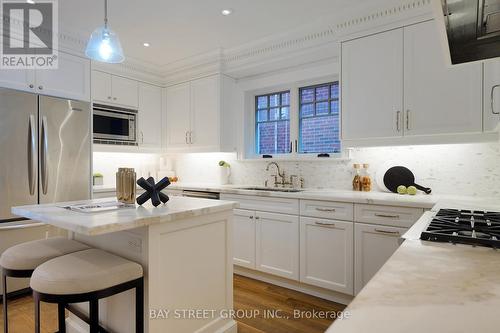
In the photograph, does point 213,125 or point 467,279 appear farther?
point 213,125

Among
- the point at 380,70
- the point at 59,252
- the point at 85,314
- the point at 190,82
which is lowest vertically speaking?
the point at 85,314

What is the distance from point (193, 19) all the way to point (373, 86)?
180 centimetres

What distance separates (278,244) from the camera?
2836 mm

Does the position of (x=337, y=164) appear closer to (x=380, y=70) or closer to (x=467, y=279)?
(x=380, y=70)

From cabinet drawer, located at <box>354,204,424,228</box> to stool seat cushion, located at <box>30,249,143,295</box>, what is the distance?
5.75ft

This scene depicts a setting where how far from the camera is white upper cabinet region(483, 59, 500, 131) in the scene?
82.4 inches

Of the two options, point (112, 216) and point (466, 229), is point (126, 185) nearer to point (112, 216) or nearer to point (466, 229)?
point (112, 216)

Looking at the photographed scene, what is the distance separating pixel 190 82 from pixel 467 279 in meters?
3.85

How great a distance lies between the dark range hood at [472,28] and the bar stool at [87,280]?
5.48 ft

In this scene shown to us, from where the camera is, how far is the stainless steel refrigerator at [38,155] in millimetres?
2545

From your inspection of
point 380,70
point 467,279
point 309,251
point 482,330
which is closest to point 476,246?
point 467,279

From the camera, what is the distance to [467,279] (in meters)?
0.70
